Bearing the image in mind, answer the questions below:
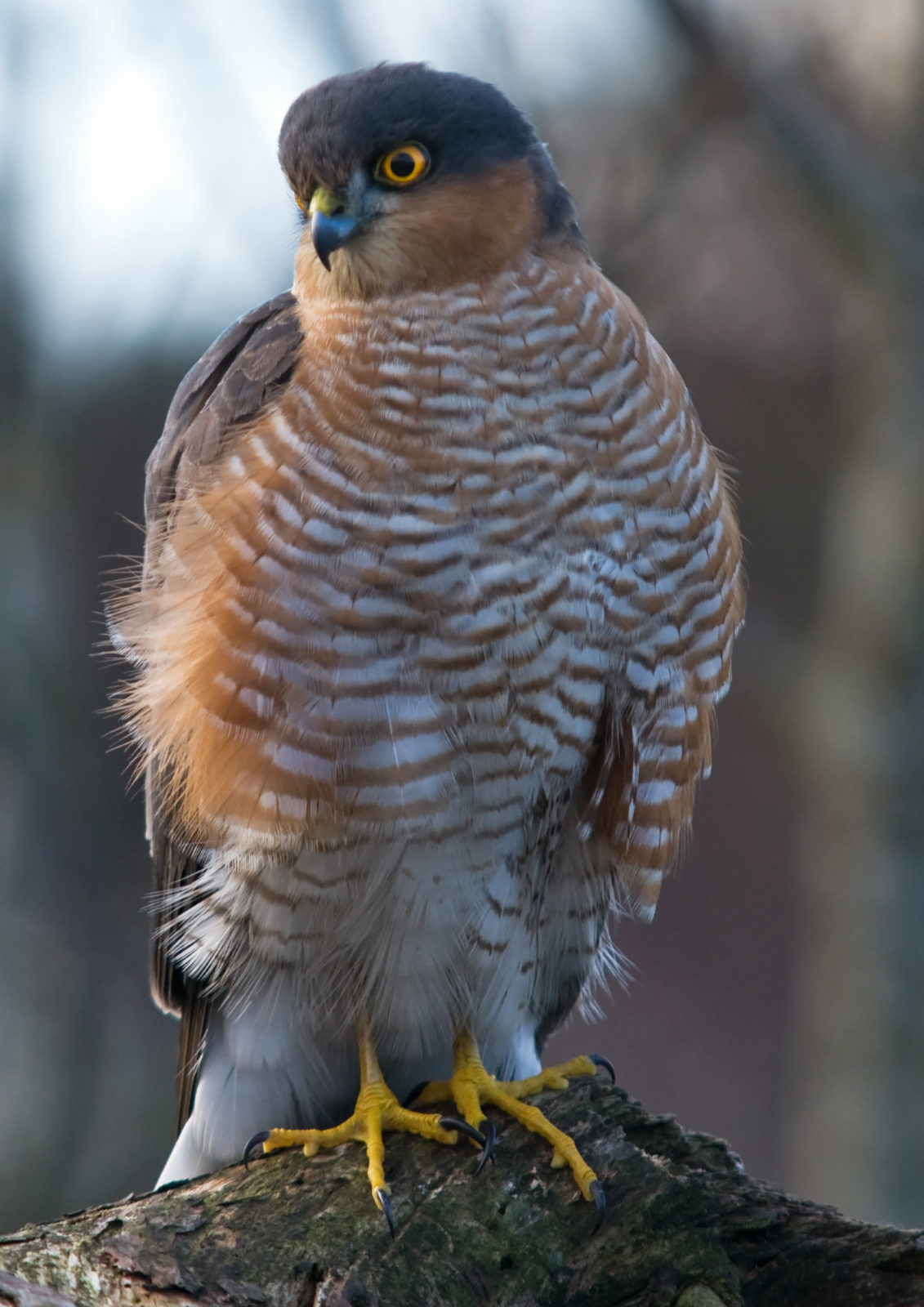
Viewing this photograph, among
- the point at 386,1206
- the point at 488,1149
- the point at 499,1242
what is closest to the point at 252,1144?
the point at 386,1206

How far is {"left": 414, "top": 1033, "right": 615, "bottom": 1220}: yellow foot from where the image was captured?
2639mm

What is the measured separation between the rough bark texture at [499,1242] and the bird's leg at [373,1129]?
75mm

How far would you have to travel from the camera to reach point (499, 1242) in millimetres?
2508

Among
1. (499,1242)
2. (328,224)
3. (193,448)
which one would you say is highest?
(328,224)

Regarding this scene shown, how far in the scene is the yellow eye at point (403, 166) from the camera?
2.96 m

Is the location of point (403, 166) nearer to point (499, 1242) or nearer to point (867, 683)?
point (499, 1242)

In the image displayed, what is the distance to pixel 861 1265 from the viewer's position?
7.66 feet

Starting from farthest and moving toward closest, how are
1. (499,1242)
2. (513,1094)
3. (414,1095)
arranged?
(414,1095) < (513,1094) < (499,1242)

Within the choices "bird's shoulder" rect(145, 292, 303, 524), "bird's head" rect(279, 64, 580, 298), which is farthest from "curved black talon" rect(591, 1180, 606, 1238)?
"bird's head" rect(279, 64, 580, 298)

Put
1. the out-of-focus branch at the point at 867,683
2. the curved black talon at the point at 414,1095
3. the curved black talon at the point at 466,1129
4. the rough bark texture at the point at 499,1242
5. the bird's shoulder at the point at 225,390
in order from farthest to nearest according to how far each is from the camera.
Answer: the out-of-focus branch at the point at 867,683 → the curved black talon at the point at 414,1095 → the bird's shoulder at the point at 225,390 → the curved black talon at the point at 466,1129 → the rough bark texture at the point at 499,1242

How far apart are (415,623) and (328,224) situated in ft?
3.00

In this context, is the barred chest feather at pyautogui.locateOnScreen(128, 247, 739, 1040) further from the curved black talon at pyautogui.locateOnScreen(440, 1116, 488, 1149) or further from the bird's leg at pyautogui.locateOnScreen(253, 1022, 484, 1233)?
the curved black talon at pyautogui.locateOnScreen(440, 1116, 488, 1149)

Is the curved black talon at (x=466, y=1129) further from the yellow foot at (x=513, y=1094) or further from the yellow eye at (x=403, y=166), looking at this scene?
the yellow eye at (x=403, y=166)

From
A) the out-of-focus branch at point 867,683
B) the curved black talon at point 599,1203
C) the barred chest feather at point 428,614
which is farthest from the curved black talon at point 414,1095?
the out-of-focus branch at point 867,683
